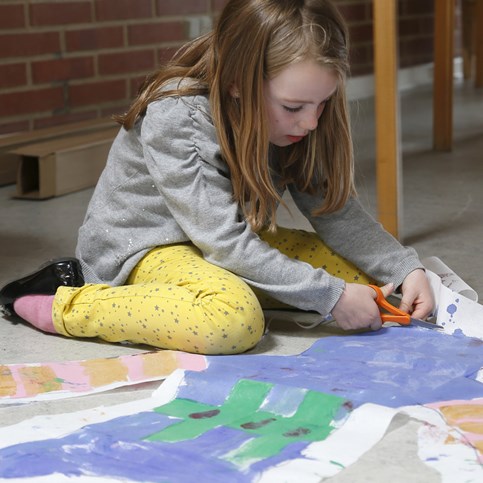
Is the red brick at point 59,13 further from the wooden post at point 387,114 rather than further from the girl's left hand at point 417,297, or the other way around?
the girl's left hand at point 417,297

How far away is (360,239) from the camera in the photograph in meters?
1.57

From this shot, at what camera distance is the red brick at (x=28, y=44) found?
108 inches

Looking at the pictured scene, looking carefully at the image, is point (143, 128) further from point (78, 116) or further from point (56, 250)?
point (78, 116)

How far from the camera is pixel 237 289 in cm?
135

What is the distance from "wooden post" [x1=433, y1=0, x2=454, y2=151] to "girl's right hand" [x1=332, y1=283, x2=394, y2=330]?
1568 millimetres

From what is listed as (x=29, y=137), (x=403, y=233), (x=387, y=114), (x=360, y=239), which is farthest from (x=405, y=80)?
(x=360, y=239)

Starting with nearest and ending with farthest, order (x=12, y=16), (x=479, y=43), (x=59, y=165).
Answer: (x=59, y=165)
(x=12, y=16)
(x=479, y=43)

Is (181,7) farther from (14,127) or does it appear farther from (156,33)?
(14,127)

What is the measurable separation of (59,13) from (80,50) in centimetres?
14

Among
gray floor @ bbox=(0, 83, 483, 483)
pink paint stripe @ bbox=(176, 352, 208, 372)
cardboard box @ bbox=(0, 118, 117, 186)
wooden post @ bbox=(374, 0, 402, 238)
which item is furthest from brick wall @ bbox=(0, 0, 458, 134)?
pink paint stripe @ bbox=(176, 352, 208, 372)

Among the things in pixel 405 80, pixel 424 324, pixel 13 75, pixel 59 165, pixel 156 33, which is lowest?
pixel 424 324

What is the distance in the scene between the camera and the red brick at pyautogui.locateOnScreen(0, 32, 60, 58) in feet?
9.02

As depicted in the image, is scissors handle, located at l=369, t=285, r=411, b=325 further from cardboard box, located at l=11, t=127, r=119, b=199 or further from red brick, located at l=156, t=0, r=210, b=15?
red brick, located at l=156, t=0, r=210, b=15

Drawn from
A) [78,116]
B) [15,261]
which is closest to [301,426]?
[15,261]
